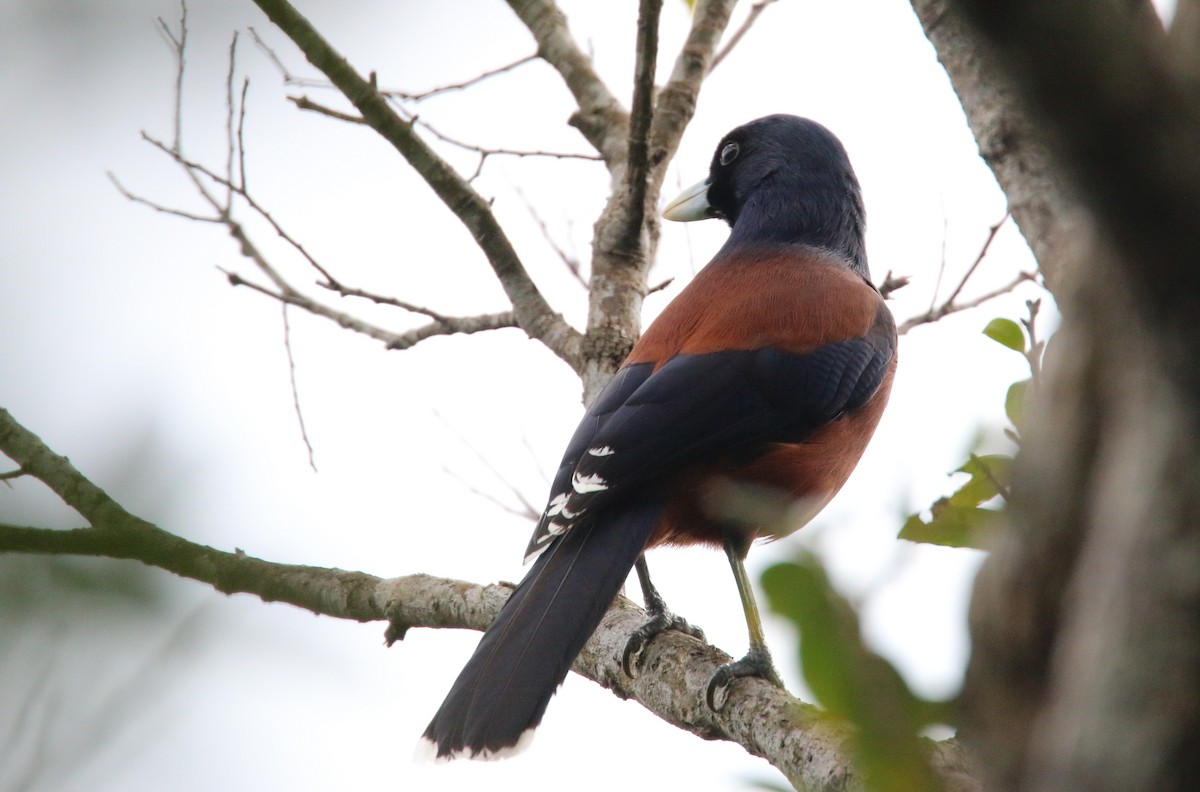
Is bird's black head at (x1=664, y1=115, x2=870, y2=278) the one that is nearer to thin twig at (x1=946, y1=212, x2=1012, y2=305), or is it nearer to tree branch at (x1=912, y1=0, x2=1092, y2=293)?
thin twig at (x1=946, y1=212, x2=1012, y2=305)

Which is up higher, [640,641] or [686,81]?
[686,81]

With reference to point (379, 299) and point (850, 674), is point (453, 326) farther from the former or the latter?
point (850, 674)

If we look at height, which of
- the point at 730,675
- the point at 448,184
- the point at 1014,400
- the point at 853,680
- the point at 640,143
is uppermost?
the point at 640,143

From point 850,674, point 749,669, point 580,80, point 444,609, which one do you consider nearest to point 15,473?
point 444,609

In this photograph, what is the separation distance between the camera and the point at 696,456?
335 centimetres

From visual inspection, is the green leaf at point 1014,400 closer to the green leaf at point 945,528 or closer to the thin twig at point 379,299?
the green leaf at point 945,528

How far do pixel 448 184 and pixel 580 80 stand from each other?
1.16 metres

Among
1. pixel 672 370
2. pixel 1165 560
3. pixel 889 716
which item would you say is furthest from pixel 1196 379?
pixel 672 370

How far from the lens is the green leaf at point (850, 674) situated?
2.32 feet

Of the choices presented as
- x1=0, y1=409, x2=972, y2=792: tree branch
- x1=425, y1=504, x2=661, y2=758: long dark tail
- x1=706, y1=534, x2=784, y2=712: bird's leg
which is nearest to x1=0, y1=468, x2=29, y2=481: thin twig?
x1=0, y1=409, x2=972, y2=792: tree branch

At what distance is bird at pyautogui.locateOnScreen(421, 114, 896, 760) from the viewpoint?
9.20 ft

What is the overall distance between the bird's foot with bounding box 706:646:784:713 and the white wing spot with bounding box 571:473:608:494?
64 centimetres

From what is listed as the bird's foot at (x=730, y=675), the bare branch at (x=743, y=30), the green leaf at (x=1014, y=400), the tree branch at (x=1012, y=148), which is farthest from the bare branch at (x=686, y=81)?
the tree branch at (x=1012, y=148)

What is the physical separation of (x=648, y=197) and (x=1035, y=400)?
3.44 metres
